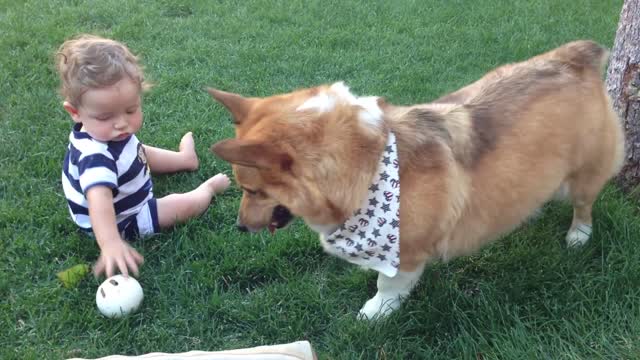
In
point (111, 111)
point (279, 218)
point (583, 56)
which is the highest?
point (583, 56)

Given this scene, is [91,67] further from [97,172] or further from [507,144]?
[507,144]

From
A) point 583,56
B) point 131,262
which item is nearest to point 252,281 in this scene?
point 131,262

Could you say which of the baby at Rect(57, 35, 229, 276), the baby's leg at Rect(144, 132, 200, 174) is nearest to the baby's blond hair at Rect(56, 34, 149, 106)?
the baby at Rect(57, 35, 229, 276)

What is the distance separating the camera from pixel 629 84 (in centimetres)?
363

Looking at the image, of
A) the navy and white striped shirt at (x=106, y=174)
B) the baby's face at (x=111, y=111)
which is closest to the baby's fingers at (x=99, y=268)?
the navy and white striped shirt at (x=106, y=174)

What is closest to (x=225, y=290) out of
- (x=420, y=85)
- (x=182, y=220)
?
(x=182, y=220)

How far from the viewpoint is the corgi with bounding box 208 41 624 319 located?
2.42m

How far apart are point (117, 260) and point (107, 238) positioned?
0.46ft

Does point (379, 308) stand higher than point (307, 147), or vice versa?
point (307, 147)

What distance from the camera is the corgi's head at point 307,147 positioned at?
2.36 metres

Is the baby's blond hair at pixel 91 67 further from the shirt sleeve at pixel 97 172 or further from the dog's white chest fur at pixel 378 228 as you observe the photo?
the dog's white chest fur at pixel 378 228

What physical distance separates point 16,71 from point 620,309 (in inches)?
185

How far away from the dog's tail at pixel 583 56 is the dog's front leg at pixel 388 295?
125cm

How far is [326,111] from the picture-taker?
2.43 m
